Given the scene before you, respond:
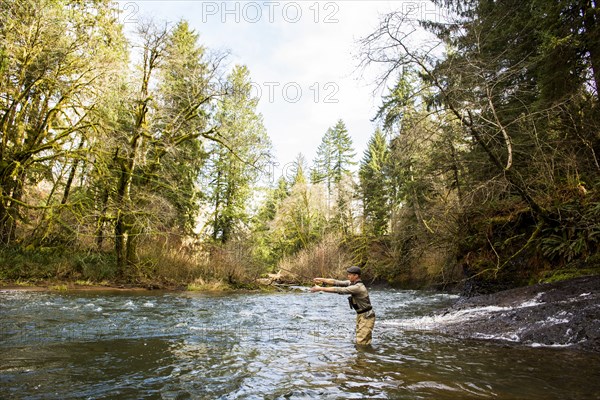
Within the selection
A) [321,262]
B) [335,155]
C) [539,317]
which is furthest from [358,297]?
[335,155]

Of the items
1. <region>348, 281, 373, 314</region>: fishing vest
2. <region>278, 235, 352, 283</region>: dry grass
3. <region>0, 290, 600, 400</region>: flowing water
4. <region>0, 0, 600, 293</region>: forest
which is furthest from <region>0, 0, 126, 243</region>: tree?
<region>278, 235, 352, 283</region>: dry grass

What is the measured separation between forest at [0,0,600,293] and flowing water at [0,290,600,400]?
5.12 m

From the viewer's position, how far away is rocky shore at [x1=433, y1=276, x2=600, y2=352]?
706 centimetres

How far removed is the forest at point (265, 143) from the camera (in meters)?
10.5

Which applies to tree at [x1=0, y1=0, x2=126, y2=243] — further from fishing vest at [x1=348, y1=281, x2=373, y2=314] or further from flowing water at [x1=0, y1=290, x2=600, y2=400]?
fishing vest at [x1=348, y1=281, x2=373, y2=314]

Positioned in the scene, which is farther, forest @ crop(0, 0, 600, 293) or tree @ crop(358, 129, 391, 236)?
tree @ crop(358, 129, 391, 236)

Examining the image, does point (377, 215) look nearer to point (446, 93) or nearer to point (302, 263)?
point (302, 263)

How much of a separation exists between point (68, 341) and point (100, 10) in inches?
659

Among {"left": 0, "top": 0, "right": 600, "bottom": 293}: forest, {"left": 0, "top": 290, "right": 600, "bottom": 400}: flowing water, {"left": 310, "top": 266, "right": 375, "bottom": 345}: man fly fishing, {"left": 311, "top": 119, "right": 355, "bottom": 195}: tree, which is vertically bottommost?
{"left": 0, "top": 290, "right": 600, "bottom": 400}: flowing water

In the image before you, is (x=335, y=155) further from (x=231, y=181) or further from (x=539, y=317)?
(x=539, y=317)

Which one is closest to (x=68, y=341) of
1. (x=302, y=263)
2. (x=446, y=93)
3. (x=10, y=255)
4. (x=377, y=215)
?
(x=446, y=93)

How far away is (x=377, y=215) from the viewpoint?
1574 inches

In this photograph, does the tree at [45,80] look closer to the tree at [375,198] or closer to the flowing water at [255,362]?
the flowing water at [255,362]

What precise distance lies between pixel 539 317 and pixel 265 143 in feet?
55.1
